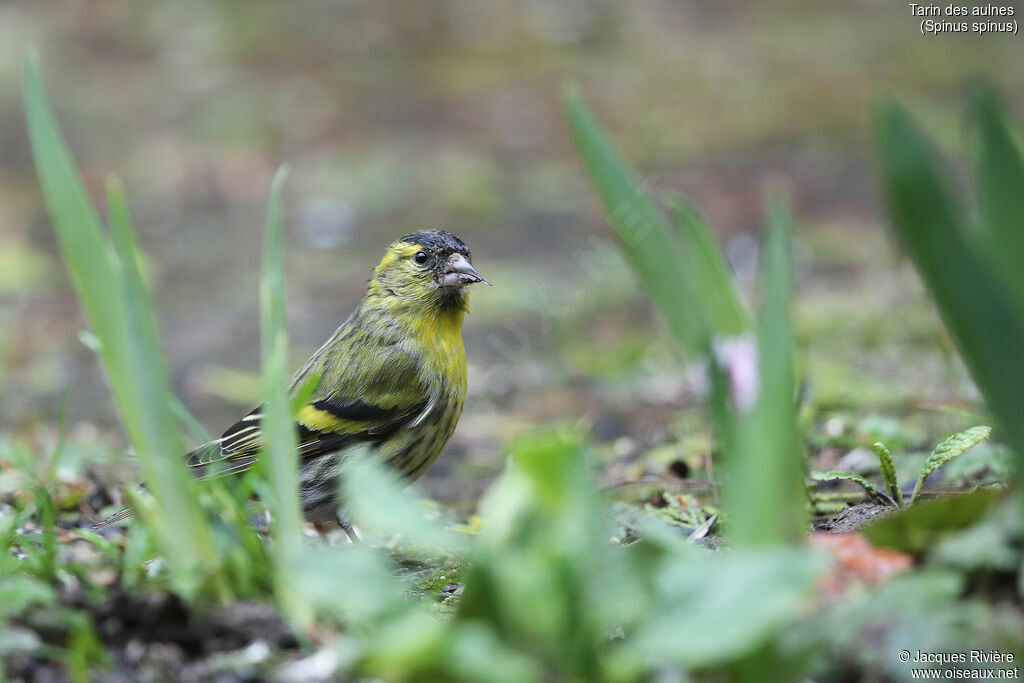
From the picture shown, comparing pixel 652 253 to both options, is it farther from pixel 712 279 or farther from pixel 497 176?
pixel 497 176

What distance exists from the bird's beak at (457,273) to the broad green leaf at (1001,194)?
2.45 metres

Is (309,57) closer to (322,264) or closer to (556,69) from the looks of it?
(556,69)

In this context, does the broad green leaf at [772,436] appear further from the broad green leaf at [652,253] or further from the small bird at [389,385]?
the small bird at [389,385]

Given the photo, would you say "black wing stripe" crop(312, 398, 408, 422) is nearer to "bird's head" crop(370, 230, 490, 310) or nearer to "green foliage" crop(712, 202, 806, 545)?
"bird's head" crop(370, 230, 490, 310)

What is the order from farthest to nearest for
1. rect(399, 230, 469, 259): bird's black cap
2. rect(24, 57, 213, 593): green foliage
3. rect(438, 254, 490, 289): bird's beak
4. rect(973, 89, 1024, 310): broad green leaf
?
1. rect(399, 230, 469, 259): bird's black cap
2. rect(438, 254, 490, 289): bird's beak
3. rect(24, 57, 213, 593): green foliage
4. rect(973, 89, 1024, 310): broad green leaf

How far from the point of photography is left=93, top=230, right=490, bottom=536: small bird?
385 centimetres

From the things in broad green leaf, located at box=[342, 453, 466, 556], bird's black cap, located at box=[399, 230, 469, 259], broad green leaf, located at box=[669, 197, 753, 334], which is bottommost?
broad green leaf, located at box=[342, 453, 466, 556]

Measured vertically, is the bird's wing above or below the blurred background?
below

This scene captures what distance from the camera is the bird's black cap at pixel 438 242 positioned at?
170 inches

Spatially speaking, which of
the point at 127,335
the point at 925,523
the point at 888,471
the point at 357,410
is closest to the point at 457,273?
the point at 357,410

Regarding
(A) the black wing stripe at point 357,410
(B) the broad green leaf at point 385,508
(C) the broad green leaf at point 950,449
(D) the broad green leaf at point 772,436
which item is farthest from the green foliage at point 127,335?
(A) the black wing stripe at point 357,410

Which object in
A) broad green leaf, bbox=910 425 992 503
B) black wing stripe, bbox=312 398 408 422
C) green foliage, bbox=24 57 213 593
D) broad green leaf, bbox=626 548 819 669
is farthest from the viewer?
black wing stripe, bbox=312 398 408 422

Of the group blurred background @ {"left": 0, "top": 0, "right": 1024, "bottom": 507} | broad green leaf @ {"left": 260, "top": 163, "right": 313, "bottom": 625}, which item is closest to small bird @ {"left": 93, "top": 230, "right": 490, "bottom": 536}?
blurred background @ {"left": 0, "top": 0, "right": 1024, "bottom": 507}

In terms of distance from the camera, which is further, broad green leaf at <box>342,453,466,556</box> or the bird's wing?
the bird's wing
